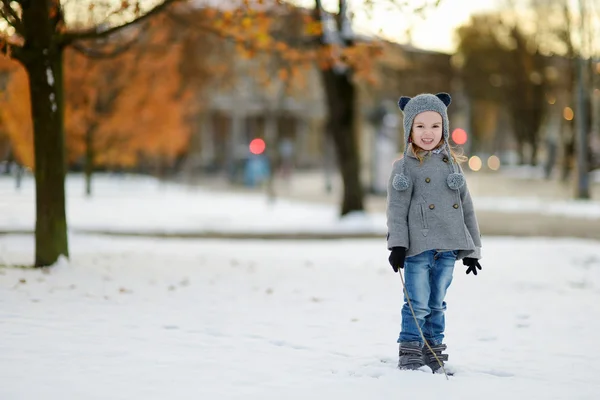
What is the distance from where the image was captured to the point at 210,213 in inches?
974

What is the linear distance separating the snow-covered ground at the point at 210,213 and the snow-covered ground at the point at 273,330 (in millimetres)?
6554

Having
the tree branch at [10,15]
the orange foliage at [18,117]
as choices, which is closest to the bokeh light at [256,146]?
the orange foliage at [18,117]

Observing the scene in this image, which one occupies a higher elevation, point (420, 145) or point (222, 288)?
point (420, 145)

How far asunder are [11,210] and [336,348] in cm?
1788

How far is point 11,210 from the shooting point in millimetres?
22969

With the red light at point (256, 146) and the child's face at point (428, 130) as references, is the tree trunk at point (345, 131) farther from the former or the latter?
the child's face at point (428, 130)

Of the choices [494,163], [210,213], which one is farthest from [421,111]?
[494,163]

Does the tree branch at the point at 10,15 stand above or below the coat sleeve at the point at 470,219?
above

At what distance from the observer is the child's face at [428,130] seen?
5668 mm

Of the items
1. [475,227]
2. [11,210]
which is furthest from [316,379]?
[11,210]

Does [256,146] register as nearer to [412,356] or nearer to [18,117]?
[18,117]

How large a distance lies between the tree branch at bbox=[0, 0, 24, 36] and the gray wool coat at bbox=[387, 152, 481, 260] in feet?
18.8

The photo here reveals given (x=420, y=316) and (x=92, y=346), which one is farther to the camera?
(x=92, y=346)

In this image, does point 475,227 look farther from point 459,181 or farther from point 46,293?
point 46,293
